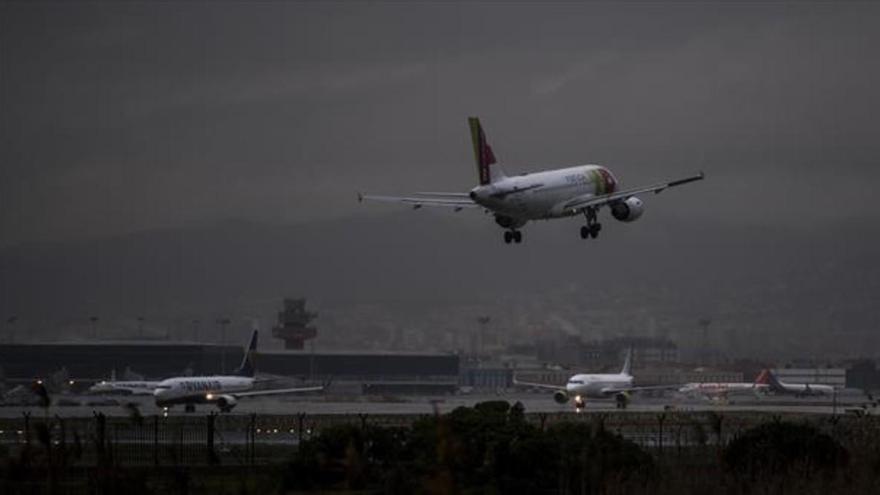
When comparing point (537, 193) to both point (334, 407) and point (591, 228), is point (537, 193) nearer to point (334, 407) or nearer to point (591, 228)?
point (591, 228)

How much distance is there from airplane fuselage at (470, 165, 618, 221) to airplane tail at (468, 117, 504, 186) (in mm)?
→ 475

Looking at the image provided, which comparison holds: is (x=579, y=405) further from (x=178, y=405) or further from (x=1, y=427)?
(x=1, y=427)

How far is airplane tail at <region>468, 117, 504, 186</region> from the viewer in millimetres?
92625

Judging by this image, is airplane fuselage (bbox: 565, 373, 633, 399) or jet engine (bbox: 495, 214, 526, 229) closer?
jet engine (bbox: 495, 214, 526, 229)

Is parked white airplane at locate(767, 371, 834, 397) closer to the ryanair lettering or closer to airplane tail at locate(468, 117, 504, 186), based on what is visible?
the ryanair lettering

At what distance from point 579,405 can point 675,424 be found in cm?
3981

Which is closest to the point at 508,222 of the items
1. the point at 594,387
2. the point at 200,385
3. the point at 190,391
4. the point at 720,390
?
the point at 190,391

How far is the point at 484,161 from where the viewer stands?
9312 centimetres

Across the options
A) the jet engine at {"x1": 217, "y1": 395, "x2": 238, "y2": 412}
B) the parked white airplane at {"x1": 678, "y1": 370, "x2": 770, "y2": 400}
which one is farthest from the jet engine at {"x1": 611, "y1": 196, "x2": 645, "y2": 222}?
the parked white airplane at {"x1": 678, "y1": 370, "x2": 770, "y2": 400}

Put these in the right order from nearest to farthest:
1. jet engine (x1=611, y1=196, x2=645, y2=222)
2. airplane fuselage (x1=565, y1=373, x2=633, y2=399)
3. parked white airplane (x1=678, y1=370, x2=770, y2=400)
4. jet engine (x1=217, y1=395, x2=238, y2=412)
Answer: jet engine (x1=611, y1=196, x2=645, y2=222), jet engine (x1=217, y1=395, x2=238, y2=412), airplane fuselage (x1=565, y1=373, x2=633, y2=399), parked white airplane (x1=678, y1=370, x2=770, y2=400)

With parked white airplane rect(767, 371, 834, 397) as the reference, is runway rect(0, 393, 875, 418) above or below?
below

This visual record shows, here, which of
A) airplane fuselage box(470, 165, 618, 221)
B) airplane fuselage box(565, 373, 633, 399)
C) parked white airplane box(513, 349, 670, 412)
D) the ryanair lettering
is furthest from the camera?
Result: airplane fuselage box(565, 373, 633, 399)

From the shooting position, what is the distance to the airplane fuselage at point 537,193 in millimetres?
91188

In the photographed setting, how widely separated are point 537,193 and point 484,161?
3423mm
